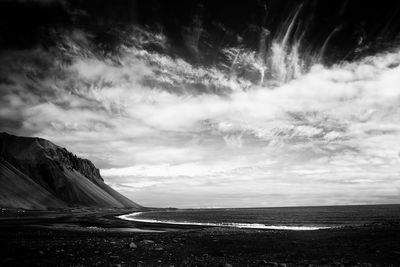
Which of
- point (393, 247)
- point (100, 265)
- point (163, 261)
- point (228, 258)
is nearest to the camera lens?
point (100, 265)

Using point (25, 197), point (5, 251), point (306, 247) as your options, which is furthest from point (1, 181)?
point (306, 247)

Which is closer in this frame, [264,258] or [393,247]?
[264,258]

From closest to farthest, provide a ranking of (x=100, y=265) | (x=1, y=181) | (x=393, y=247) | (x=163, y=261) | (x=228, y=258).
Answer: (x=100, y=265)
(x=163, y=261)
(x=228, y=258)
(x=393, y=247)
(x=1, y=181)

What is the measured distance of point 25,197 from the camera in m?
172

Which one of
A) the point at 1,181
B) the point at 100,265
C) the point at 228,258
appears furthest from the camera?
the point at 1,181

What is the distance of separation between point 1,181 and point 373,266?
641ft

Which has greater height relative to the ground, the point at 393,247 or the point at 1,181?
the point at 1,181

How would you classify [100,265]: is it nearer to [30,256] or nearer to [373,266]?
[30,256]

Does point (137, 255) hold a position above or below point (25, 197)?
below

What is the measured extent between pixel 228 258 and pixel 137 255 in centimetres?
628

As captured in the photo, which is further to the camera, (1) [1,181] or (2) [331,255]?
(1) [1,181]

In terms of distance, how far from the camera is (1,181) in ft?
559

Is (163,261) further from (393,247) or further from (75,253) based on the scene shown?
(393,247)

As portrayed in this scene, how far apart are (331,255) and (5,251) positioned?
23343 millimetres
